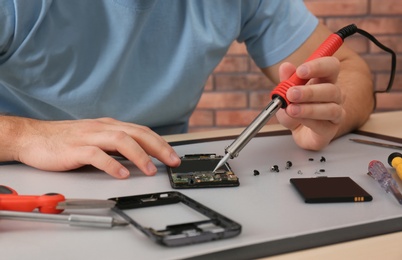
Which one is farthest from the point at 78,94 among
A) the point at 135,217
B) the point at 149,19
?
the point at 135,217

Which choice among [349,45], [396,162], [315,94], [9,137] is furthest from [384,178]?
[349,45]

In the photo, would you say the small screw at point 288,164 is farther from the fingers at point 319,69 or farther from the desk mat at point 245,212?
the fingers at point 319,69

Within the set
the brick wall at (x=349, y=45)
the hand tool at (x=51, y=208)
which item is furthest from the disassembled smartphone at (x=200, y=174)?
the brick wall at (x=349, y=45)

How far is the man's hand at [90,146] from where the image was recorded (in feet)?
2.39

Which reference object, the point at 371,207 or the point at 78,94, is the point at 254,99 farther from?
the point at 371,207

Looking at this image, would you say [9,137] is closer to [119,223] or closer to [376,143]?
[119,223]

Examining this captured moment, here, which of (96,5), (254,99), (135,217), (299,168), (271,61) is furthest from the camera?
(254,99)

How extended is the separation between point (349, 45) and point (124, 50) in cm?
145

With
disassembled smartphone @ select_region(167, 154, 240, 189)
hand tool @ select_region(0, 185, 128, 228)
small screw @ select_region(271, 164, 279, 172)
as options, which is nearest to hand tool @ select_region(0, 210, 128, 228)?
hand tool @ select_region(0, 185, 128, 228)

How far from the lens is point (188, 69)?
1138 millimetres

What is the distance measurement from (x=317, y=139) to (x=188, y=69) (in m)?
0.38

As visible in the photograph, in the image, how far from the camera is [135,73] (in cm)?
110

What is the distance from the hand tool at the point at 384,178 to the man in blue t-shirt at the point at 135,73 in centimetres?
13

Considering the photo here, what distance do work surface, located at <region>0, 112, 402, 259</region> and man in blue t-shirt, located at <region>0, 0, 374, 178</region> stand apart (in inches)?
1.6
